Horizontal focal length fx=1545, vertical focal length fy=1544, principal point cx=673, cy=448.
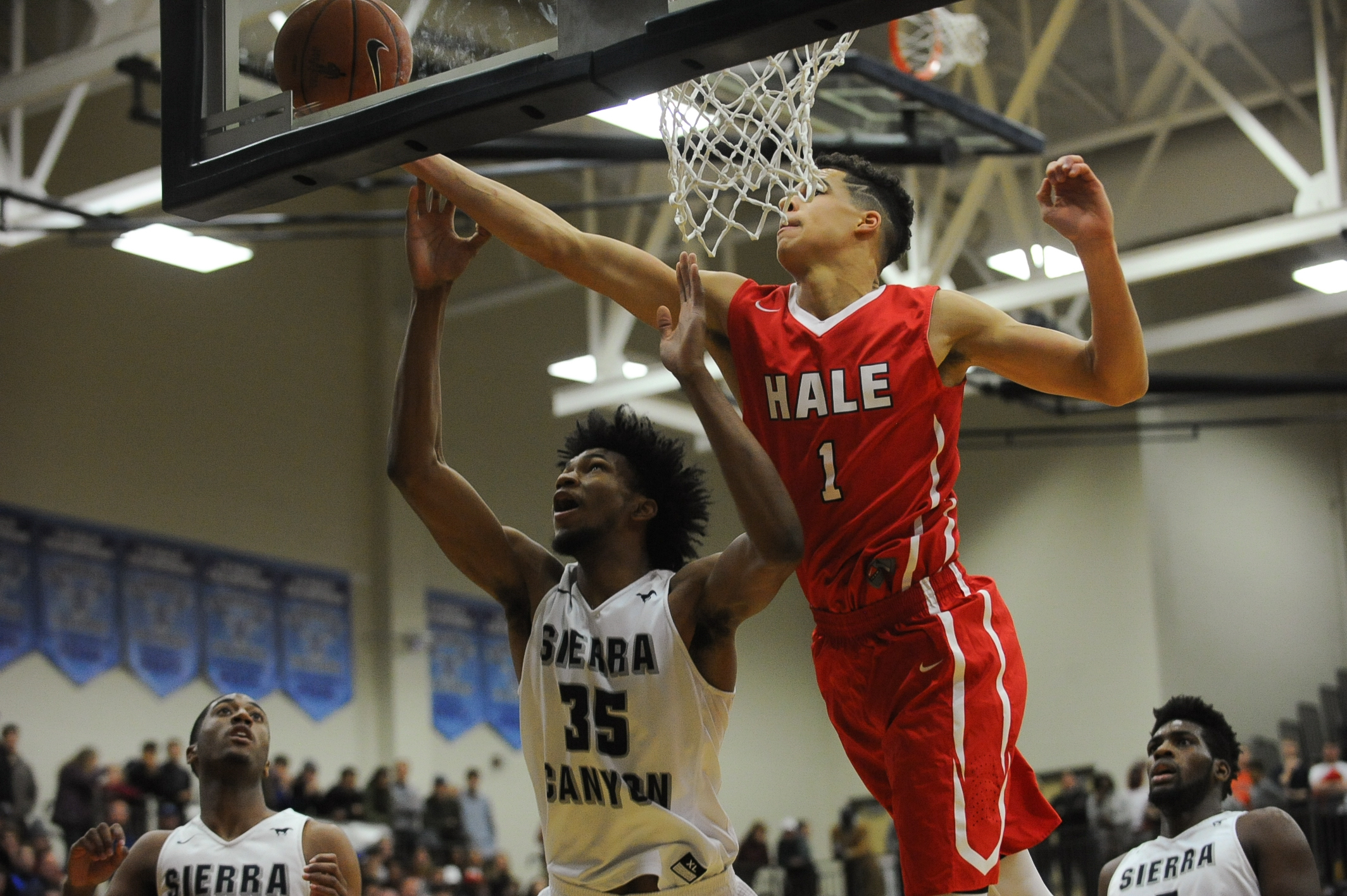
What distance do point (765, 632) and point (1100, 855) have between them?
8.62 m

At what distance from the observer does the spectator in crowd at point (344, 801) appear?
47.1ft

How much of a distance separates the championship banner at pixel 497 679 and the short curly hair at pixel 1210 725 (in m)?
14.5

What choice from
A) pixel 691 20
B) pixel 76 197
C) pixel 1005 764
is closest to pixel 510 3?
pixel 691 20

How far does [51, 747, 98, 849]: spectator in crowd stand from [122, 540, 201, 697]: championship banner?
2.14 m

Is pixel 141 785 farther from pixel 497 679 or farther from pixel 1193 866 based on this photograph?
pixel 1193 866

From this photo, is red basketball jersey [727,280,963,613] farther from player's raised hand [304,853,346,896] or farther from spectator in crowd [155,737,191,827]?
spectator in crowd [155,737,191,827]

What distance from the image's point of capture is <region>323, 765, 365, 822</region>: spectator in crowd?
14.3 m

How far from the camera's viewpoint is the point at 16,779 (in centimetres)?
1310

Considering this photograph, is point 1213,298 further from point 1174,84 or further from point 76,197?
point 76,197

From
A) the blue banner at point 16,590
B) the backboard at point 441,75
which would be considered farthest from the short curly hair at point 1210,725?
the blue banner at point 16,590

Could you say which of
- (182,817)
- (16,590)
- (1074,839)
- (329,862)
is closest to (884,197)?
(329,862)

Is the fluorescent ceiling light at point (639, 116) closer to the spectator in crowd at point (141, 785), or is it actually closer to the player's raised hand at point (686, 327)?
the player's raised hand at point (686, 327)

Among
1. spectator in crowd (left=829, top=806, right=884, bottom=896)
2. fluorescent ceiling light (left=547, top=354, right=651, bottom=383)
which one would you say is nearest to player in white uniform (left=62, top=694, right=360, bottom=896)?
fluorescent ceiling light (left=547, top=354, right=651, bottom=383)

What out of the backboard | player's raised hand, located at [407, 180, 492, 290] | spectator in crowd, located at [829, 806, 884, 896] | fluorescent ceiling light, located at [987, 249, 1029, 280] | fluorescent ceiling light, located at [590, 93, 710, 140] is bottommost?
spectator in crowd, located at [829, 806, 884, 896]
